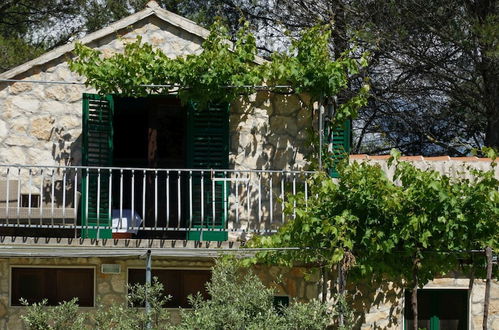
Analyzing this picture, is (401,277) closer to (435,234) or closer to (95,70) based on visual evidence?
(435,234)

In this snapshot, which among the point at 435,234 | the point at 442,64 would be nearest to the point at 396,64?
the point at 442,64

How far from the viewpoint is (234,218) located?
14.6m

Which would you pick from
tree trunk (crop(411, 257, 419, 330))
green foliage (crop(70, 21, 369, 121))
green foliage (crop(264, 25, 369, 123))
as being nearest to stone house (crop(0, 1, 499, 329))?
green foliage (crop(70, 21, 369, 121))

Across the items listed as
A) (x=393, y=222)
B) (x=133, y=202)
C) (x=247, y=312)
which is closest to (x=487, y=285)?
(x=393, y=222)

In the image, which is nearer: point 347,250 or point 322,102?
point 347,250

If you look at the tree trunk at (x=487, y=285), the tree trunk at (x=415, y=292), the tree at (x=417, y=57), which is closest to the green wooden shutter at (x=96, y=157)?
the tree trunk at (x=415, y=292)

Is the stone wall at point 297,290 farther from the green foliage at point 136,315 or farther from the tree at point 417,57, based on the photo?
the tree at point 417,57

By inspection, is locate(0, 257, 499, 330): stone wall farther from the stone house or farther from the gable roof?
the gable roof

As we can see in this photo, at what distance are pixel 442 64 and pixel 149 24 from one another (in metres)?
6.88

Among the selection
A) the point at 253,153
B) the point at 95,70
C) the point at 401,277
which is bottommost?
the point at 401,277

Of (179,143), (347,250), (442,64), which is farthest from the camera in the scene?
(442,64)

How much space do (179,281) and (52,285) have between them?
173 cm

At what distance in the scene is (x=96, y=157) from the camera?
47.0ft

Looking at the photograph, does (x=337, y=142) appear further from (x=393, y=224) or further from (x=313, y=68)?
(x=393, y=224)
